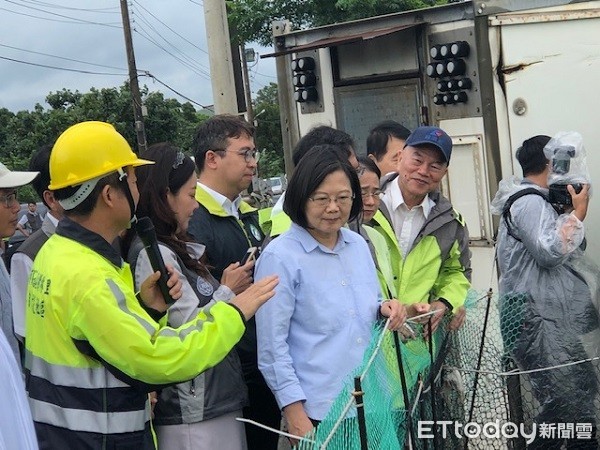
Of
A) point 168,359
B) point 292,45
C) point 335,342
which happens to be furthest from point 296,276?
point 292,45

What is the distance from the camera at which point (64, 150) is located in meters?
2.77

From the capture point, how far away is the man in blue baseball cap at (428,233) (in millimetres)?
4531

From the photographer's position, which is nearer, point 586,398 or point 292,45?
point 586,398

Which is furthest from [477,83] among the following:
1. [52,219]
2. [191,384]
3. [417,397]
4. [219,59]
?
[219,59]

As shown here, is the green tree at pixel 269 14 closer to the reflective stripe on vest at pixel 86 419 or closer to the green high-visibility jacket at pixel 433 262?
the green high-visibility jacket at pixel 433 262

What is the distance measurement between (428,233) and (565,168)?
1.02 meters

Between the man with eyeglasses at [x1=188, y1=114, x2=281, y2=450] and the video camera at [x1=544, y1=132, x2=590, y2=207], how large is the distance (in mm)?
1716

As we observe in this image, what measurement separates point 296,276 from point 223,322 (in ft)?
2.46

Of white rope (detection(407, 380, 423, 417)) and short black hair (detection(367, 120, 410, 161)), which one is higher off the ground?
short black hair (detection(367, 120, 410, 161))

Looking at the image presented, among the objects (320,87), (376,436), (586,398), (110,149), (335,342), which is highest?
(320,87)

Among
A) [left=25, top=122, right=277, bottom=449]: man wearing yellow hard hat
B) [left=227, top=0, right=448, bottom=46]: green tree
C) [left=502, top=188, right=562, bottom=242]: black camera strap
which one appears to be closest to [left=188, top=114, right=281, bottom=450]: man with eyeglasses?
[left=25, top=122, right=277, bottom=449]: man wearing yellow hard hat

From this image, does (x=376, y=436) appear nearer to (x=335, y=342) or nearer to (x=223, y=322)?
(x=335, y=342)

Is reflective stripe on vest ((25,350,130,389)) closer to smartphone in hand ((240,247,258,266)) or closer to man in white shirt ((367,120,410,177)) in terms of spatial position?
smartphone in hand ((240,247,258,266))

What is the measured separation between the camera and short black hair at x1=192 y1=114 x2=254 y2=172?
435 centimetres
